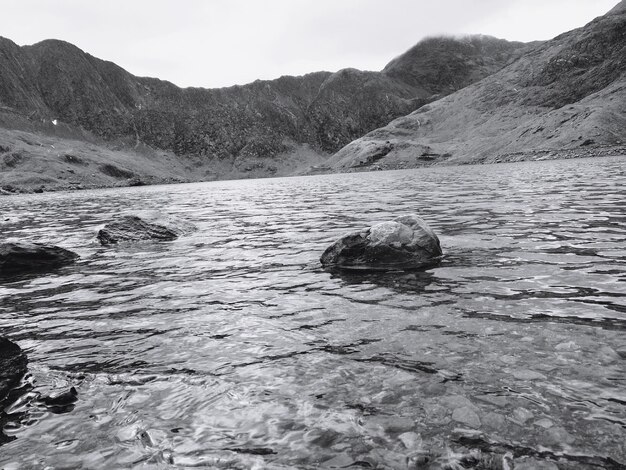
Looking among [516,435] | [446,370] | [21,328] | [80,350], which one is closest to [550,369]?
[446,370]

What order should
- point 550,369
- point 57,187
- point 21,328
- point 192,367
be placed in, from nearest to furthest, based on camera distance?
point 550,369 < point 192,367 < point 21,328 < point 57,187

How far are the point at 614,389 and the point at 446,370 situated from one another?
1.88 metres

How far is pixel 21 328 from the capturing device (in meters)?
8.40

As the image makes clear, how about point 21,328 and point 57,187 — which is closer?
point 21,328

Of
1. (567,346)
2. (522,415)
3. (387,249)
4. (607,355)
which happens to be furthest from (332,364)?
(387,249)

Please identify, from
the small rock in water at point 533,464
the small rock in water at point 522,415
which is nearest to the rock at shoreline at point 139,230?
the small rock in water at point 522,415

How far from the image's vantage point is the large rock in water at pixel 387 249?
12.1 m

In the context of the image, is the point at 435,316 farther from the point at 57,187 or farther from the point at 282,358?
the point at 57,187

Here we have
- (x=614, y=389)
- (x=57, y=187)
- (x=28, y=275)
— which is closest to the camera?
(x=614, y=389)

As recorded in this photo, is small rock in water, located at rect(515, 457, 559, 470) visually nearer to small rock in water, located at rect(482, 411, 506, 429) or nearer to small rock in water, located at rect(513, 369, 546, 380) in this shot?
small rock in water, located at rect(482, 411, 506, 429)

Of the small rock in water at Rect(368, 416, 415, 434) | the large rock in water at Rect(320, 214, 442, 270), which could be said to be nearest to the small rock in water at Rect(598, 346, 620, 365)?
the small rock in water at Rect(368, 416, 415, 434)

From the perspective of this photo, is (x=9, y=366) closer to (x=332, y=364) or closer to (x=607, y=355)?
(x=332, y=364)

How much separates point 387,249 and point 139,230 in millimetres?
13646

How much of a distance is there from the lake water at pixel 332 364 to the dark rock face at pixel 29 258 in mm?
2421
